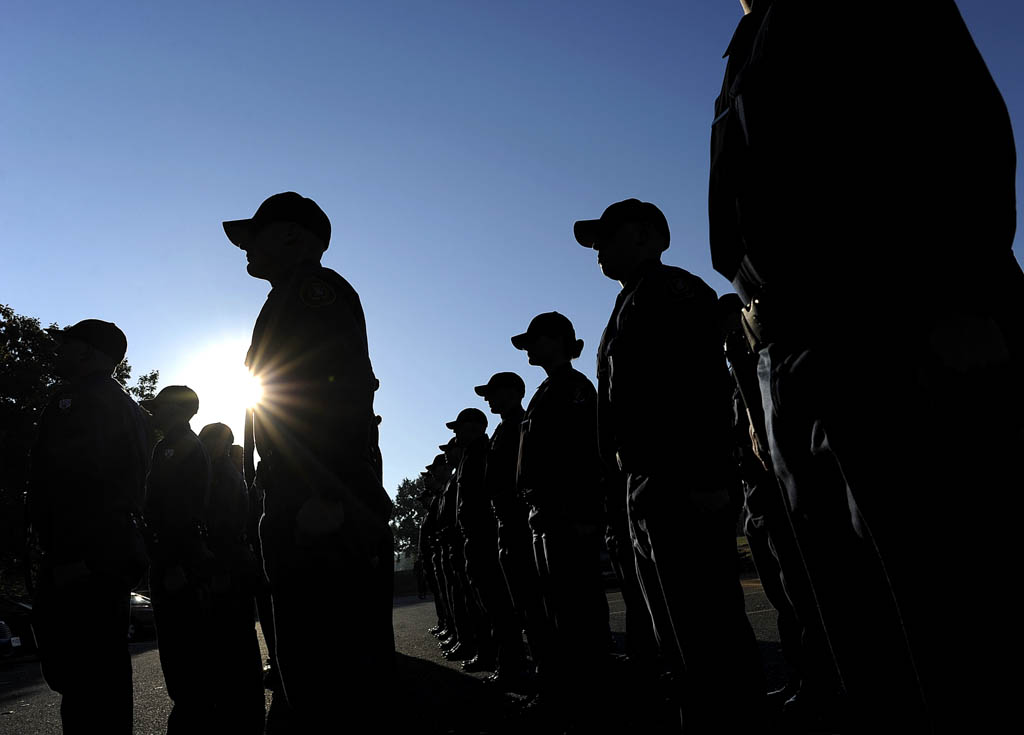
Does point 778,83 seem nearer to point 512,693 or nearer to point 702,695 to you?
point 702,695

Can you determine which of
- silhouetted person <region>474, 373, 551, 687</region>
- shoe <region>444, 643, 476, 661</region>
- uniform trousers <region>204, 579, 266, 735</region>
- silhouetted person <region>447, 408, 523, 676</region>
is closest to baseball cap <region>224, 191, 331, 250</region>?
uniform trousers <region>204, 579, 266, 735</region>

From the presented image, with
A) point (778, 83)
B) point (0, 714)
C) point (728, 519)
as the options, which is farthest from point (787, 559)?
point (0, 714)

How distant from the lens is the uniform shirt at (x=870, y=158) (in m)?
1.52

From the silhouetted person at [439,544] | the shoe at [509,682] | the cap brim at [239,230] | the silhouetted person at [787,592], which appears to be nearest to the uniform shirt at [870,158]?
the silhouetted person at [787,592]

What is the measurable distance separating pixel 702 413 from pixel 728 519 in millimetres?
457

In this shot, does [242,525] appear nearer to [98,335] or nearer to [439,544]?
[98,335]

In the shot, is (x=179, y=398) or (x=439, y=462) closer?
(x=179, y=398)

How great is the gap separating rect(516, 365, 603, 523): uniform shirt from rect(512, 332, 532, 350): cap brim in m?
0.56

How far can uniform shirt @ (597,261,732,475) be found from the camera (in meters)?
3.20

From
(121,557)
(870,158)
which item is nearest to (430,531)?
(121,557)

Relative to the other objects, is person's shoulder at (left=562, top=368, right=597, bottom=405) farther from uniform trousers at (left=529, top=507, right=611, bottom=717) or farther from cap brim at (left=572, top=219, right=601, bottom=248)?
cap brim at (left=572, top=219, right=601, bottom=248)

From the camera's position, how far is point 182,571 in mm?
4453

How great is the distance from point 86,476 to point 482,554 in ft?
16.2

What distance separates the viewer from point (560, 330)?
5.72m
